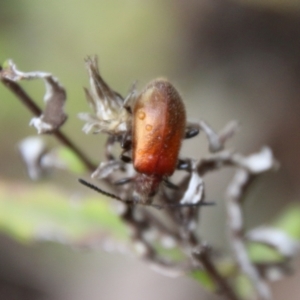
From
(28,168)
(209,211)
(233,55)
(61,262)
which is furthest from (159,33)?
(28,168)

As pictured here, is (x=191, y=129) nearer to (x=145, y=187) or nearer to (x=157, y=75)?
(x=145, y=187)

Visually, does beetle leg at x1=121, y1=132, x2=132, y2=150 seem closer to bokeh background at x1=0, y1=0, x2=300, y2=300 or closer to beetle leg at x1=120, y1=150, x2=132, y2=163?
beetle leg at x1=120, y1=150, x2=132, y2=163

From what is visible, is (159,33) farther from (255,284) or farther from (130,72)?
(255,284)

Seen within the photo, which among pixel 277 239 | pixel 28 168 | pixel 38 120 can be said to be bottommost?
pixel 38 120

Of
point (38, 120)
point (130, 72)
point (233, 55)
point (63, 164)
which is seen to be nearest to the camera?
point (38, 120)

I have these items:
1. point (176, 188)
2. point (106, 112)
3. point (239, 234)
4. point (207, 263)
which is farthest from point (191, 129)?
point (239, 234)

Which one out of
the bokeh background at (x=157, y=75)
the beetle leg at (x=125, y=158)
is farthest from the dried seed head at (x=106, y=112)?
the bokeh background at (x=157, y=75)

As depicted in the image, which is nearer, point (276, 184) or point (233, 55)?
point (276, 184)
